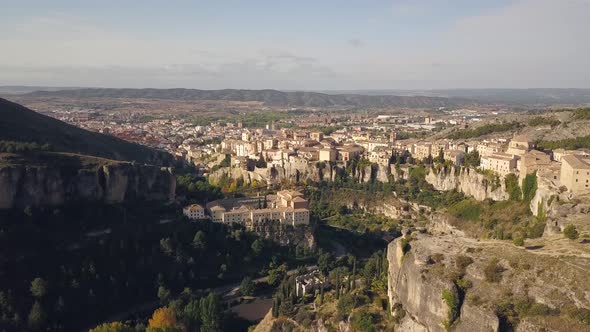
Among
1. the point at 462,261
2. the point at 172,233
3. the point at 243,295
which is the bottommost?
the point at 243,295

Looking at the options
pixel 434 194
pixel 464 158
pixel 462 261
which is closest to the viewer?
pixel 462 261

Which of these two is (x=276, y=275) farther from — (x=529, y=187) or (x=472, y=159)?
(x=472, y=159)

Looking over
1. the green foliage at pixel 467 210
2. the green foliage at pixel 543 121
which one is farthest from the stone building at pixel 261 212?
the green foliage at pixel 543 121

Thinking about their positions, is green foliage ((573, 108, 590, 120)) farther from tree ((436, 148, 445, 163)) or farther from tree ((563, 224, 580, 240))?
tree ((563, 224, 580, 240))

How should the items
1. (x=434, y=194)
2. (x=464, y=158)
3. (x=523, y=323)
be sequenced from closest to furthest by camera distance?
1. (x=523, y=323)
2. (x=434, y=194)
3. (x=464, y=158)

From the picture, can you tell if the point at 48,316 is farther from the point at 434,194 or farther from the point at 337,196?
the point at 434,194

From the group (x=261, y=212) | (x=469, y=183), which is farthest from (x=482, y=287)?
(x=469, y=183)

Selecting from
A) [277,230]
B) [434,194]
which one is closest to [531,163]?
[434,194]
